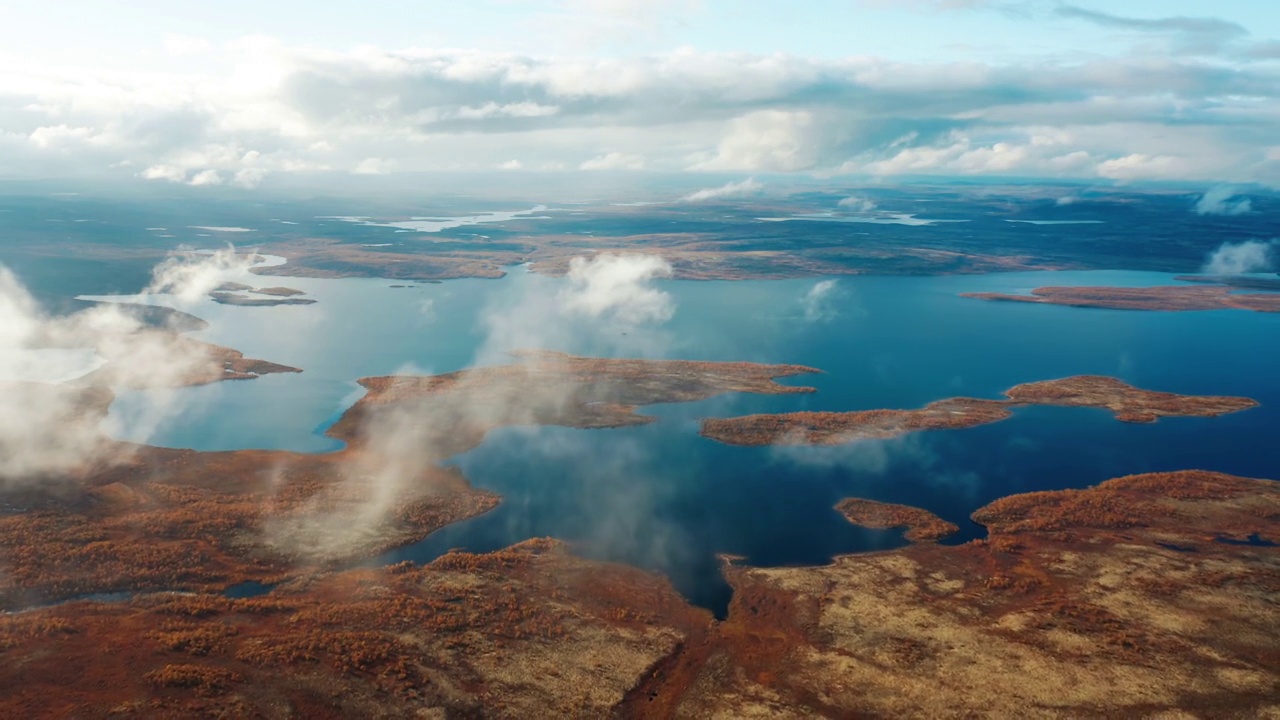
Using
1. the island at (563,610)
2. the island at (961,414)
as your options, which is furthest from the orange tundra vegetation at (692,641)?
the island at (961,414)

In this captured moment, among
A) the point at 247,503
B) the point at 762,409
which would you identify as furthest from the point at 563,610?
the point at 762,409

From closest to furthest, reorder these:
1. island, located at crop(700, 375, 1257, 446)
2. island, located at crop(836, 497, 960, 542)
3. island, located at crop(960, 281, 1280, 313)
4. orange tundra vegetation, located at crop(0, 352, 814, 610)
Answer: orange tundra vegetation, located at crop(0, 352, 814, 610) → island, located at crop(836, 497, 960, 542) → island, located at crop(700, 375, 1257, 446) → island, located at crop(960, 281, 1280, 313)

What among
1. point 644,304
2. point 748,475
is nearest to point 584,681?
point 748,475

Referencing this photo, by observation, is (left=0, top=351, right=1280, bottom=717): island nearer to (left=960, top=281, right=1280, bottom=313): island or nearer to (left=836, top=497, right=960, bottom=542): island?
(left=836, top=497, right=960, bottom=542): island

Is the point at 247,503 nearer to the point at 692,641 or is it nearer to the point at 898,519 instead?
the point at 692,641

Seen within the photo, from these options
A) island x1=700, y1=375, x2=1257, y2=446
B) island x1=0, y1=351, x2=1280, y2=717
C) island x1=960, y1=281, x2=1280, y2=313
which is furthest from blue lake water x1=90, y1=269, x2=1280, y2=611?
island x1=960, y1=281, x2=1280, y2=313

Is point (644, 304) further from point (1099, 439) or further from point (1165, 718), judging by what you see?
point (1165, 718)

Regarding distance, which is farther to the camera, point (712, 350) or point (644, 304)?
point (644, 304)

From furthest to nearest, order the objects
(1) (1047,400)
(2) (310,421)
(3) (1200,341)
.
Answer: (3) (1200,341)
(1) (1047,400)
(2) (310,421)
